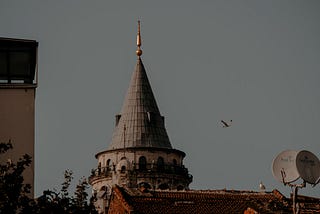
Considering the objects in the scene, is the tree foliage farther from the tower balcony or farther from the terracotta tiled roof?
the tower balcony

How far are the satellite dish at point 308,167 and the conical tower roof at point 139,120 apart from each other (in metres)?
68.8

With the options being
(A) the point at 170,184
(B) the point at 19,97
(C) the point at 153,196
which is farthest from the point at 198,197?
(A) the point at 170,184

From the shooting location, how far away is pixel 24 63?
50781 millimetres

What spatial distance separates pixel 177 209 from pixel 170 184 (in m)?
54.2

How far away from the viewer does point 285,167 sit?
153ft

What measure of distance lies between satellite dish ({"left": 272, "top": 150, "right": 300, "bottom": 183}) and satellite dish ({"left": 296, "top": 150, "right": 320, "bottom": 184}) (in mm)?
183

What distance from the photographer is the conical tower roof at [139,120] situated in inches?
4582

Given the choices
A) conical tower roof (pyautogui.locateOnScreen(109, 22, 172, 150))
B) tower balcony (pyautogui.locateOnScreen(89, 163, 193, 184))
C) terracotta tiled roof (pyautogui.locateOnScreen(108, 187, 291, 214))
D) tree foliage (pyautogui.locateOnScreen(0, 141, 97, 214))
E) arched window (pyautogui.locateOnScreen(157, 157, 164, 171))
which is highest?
conical tower roof (pyautogui.locateOnScreen(109, 22, 172, 150))

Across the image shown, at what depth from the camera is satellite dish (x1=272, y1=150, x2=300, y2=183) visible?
45.9m

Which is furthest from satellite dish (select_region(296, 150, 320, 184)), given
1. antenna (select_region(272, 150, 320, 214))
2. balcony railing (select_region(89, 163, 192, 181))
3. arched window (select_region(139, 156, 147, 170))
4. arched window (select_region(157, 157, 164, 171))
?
arched window (select_region(157, 157, 164, 171))

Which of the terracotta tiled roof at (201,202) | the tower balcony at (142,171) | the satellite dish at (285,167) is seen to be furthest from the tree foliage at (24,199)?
the tower balcony at (142,171)

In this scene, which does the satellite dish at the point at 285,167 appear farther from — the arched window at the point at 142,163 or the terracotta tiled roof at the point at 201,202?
the arched window at the point at 142,163

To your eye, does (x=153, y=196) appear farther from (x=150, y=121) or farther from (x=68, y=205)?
(x=150, y=121)

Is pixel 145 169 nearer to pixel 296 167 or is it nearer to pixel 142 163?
pixel 142 163
